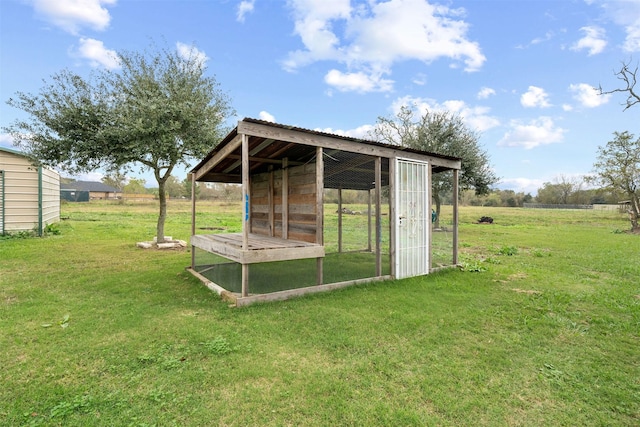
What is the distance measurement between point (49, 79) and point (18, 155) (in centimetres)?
376

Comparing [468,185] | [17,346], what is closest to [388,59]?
[468,185]

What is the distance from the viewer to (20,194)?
932 cm

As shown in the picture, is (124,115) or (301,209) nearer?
(301,209)

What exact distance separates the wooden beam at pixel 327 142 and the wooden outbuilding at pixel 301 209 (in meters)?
0.01

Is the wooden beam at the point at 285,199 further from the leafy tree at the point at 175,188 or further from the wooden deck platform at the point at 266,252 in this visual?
the leafy tree at the point at 175,188

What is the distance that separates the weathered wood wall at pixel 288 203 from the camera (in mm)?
5141

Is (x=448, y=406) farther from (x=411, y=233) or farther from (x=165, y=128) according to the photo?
(x=165, y=128)

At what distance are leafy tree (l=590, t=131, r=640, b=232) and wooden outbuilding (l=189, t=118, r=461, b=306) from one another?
16582 mm

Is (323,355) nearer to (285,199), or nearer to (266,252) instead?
(266,252)

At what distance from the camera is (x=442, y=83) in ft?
40.6

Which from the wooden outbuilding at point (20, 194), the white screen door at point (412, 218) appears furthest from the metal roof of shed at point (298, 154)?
the wooden outbuilding at point (20, 194)

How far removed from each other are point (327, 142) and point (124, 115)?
18.8ft

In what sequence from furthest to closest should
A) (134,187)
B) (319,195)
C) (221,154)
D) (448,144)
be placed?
(134,187)
(448,144)
(221,154)
(319,195)

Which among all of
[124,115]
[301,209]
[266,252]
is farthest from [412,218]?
[124,115]
